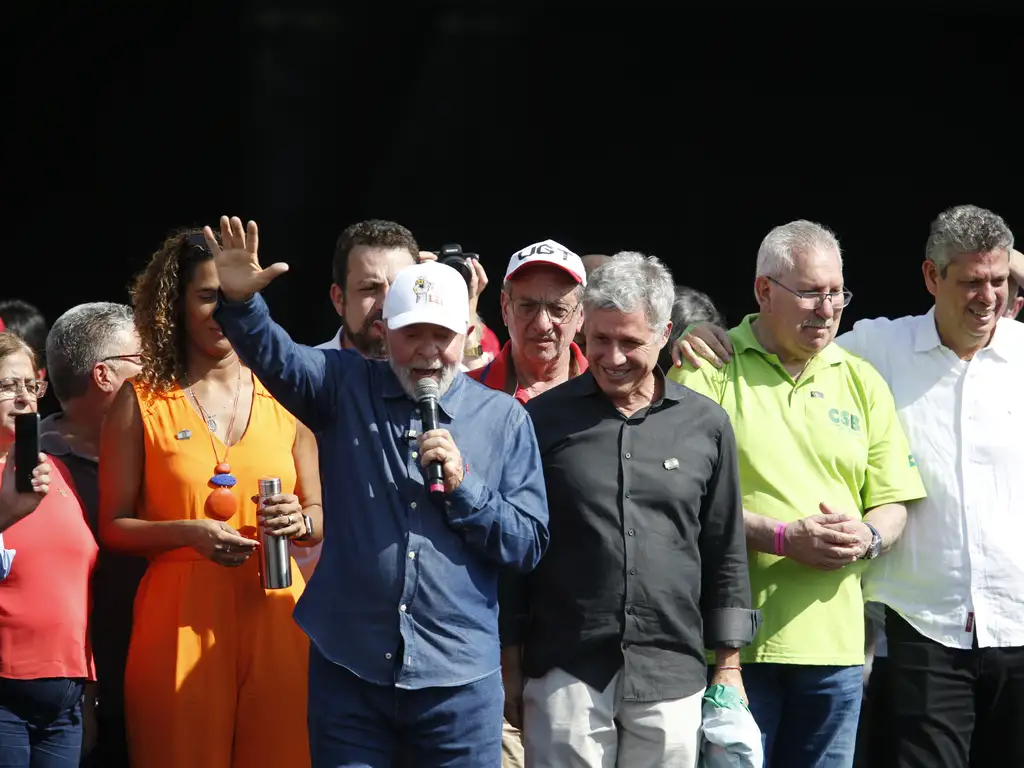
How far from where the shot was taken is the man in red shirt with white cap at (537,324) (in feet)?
12.1

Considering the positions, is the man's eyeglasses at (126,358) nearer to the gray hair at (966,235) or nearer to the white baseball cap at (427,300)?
the white baseball cap at (427,300)

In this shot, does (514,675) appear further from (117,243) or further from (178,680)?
(117,243)

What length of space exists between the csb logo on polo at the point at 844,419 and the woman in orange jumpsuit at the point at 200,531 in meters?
1.32

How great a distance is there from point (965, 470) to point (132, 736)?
2.21 metres

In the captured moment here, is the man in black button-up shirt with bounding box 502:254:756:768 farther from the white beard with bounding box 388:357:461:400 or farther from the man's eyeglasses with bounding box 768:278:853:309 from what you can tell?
the man's eyeglasses with bounding box 768:278:853:309

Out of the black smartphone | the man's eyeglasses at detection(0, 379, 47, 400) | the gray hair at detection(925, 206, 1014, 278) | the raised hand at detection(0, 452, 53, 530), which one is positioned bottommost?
the raised hand at detection(0, 452, 53, 530)

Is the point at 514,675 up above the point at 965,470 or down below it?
below

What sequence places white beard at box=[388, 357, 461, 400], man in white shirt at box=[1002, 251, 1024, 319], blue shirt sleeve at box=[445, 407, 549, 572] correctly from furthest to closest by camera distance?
man in white shirt at box=[1002, 251, 1024, 319] < white beard at box=[388, 357, 461, 400] < blue shirt sleeve at box=[445, 407, 549, 572]

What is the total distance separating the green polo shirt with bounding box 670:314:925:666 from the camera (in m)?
3.49

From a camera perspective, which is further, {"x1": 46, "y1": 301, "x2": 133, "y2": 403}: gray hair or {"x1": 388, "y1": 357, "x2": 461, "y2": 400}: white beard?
{"x1": 46, "y1": 301, "x2": 133, "y2": 403}: gray hair

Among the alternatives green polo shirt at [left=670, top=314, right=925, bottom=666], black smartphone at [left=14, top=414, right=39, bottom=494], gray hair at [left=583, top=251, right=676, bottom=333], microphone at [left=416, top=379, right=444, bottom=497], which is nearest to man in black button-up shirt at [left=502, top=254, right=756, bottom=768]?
gray hair at [left=583, top=251, right=676, bottom=333]

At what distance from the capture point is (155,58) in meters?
6.54

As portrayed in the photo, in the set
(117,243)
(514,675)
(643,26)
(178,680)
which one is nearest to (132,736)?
(178,680)

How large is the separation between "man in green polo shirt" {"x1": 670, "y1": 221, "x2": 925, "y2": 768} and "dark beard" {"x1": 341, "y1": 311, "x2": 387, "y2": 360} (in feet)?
2.62
